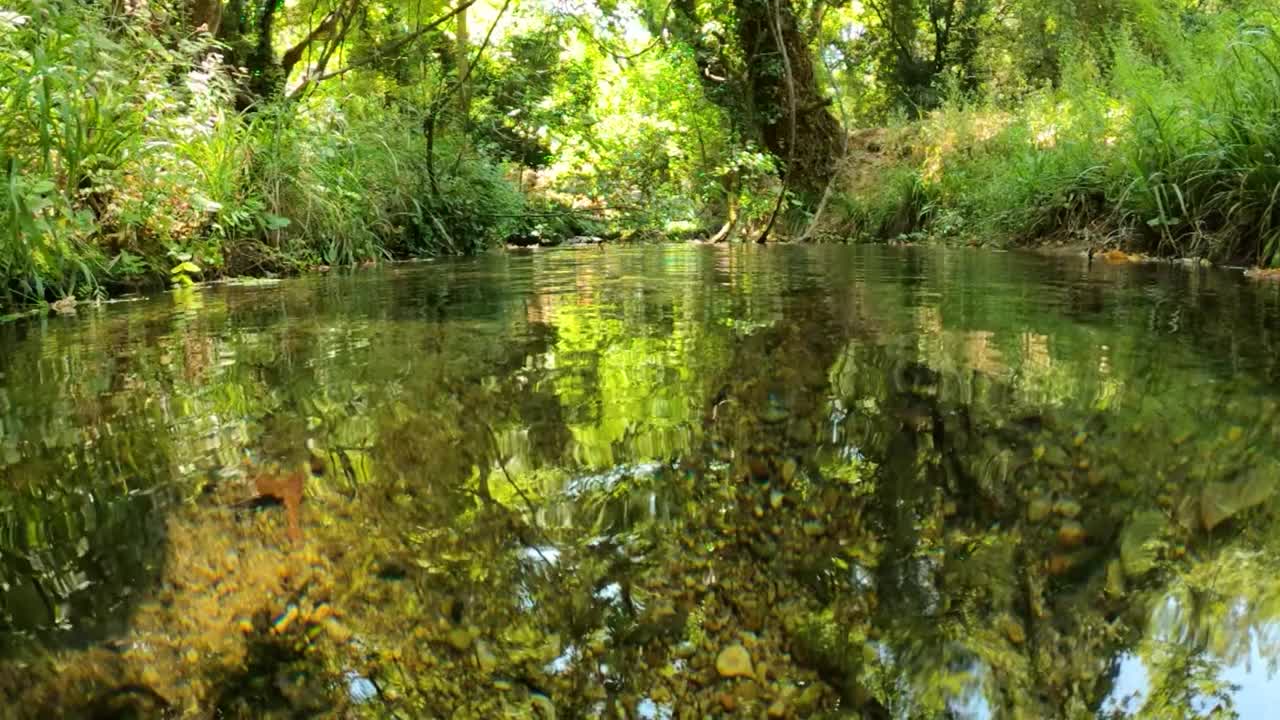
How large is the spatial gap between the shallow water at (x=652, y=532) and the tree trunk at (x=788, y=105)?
28.0 ft

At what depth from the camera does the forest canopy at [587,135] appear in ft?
11.5

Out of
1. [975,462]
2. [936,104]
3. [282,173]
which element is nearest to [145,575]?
[975,462]

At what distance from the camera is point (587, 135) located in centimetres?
951

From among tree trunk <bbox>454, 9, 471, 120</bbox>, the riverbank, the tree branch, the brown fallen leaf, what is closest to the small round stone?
the brown fallen leaf

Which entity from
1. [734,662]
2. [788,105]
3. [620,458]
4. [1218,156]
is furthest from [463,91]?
[734,662]

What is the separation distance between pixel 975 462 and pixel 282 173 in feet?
16.4

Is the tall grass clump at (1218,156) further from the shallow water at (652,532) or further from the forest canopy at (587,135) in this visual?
the shallow water at (652,532)

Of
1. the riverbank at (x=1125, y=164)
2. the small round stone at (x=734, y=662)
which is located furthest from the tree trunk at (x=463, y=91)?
the small round stone at (x=734, y=662)

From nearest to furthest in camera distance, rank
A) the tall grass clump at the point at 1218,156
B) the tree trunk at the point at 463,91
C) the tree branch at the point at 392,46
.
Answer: the tall grass clump at the point at 1218,156 → the tree branch at the point at 392,46 → the tree trunk at the point at 463,91

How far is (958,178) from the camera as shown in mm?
7887

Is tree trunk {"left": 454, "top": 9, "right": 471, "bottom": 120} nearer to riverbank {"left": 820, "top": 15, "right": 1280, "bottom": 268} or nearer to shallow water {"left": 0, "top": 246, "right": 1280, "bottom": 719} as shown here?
riverbank {"left": 820, "top": 15, "right": 1280, "bottom": 268}

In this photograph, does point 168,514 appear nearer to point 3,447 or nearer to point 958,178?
point 3,447

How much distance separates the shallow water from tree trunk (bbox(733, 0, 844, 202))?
336 inches

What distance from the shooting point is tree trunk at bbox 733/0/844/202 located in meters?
9.80
